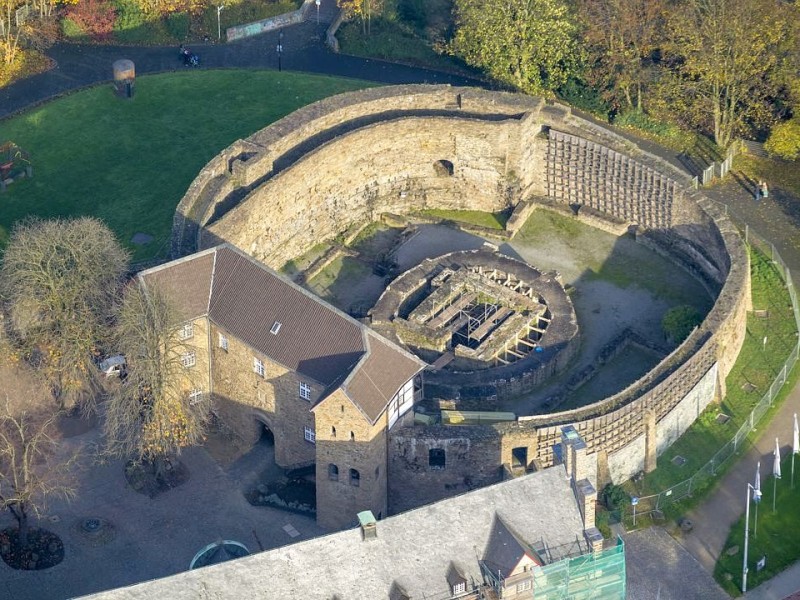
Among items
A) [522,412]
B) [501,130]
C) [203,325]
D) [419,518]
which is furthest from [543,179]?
[419,518]

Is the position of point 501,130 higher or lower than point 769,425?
higher

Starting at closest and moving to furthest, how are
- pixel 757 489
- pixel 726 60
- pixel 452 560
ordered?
pixel 452 560, pixel 757 489, pixel 726 60

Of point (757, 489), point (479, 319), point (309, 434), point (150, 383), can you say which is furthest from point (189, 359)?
point (757, 489)

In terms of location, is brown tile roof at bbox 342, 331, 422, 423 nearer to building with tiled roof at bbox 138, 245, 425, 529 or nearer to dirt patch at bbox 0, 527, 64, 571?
building with tiled roof at bbox 138, 245, 425, 529

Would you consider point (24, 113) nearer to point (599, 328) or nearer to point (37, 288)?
point (37, 288)

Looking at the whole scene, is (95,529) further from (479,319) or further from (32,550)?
(479,319)
